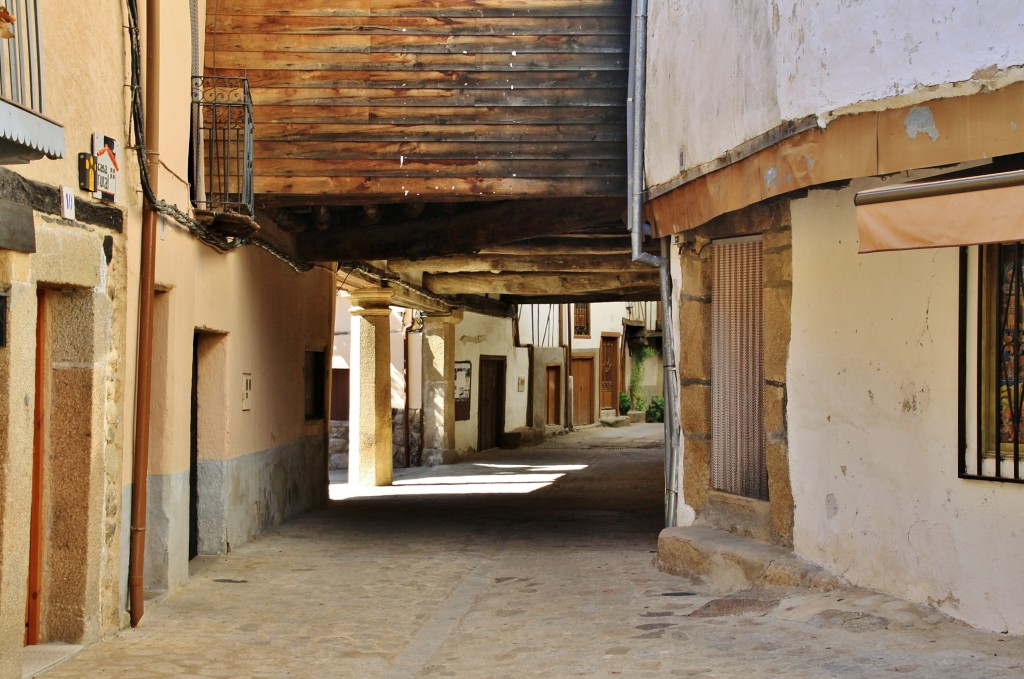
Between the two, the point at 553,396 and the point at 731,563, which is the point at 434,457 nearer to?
the point at 553,396

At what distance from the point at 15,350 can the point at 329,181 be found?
14.7ft

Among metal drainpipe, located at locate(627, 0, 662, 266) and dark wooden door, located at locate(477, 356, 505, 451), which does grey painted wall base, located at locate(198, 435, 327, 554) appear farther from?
dark wooden door, located at locate(477, 356, 505, 451)

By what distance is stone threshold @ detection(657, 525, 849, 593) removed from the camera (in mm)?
7199

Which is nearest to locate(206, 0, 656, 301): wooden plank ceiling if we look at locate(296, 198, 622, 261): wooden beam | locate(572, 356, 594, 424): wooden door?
locate(296, 198, 622, 261): wooden beam

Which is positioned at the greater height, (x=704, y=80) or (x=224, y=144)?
(x=704, y=80)

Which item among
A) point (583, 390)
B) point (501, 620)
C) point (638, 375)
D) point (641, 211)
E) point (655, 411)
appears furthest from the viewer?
point (638, 375)

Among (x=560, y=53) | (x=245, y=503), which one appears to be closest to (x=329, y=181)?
(x=560, y=53)

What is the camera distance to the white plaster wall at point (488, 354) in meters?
22.0

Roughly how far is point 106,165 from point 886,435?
4.74 meters

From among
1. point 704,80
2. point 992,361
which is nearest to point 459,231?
point 704,80

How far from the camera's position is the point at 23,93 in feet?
17.2

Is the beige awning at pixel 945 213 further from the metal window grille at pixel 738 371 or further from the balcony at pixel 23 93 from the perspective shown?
the balcony at pixel 23 93

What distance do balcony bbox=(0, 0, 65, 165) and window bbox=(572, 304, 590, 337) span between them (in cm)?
2629

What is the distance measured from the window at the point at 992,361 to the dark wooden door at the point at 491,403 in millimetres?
17206
